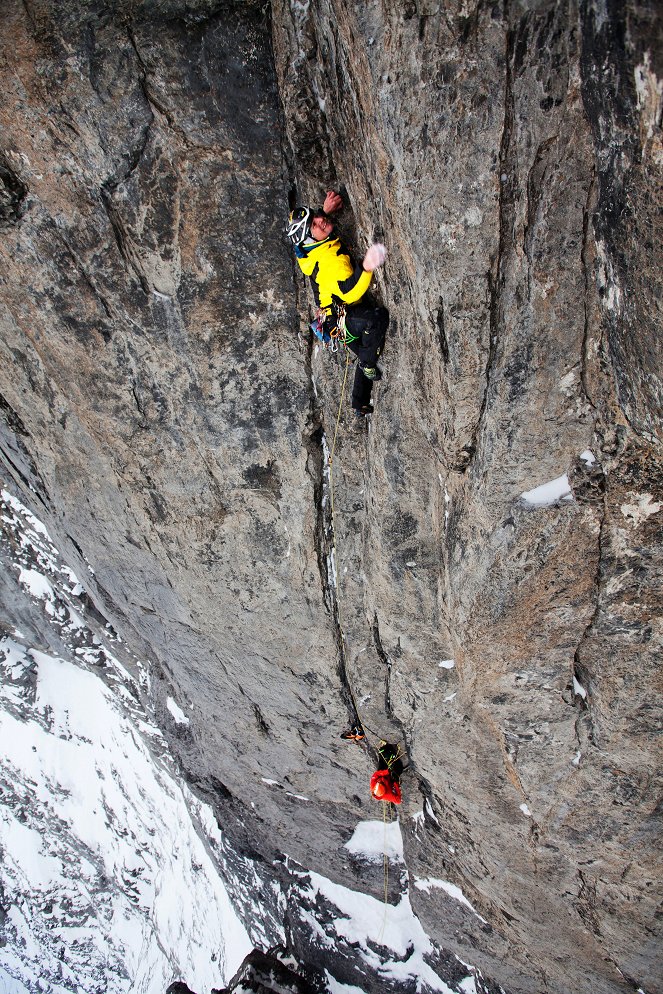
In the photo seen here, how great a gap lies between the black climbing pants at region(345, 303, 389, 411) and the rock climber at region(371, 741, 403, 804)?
5.92m

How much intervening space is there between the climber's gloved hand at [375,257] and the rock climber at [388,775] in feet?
22.2

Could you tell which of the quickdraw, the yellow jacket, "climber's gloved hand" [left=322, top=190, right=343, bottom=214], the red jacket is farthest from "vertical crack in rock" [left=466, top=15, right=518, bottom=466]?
the red jacket

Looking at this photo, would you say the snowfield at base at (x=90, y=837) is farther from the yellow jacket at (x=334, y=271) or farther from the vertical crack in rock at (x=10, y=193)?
the yellow jacket at (x=334, y=271)

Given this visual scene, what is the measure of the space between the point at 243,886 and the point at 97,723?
19.1 feet

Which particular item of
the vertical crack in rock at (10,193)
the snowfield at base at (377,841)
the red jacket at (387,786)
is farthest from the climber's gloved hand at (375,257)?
the snowfield at base at (377,841)

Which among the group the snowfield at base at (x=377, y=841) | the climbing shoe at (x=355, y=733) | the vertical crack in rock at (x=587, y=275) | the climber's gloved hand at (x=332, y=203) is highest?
the climber's gloved hand at (x=332, y=203)

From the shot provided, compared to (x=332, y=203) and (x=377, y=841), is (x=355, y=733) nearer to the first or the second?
(x=377, y=841)

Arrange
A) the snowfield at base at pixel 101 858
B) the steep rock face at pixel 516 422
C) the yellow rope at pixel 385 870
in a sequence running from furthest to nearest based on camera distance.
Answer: the snowfield at base at pixel 101 858 → the yellow rope at pixel 385 870 → the steep rock face at pixel 516 422

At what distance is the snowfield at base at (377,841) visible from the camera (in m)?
10.5

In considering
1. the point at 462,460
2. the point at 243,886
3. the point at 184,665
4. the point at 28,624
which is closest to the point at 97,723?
the point at 28,624

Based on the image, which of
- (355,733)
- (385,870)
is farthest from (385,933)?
(355,733)

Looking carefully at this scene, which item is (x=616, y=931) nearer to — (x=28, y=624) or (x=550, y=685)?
(x=550, y=685)

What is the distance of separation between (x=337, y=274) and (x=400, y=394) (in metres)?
1.26

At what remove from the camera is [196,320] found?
20.8 feet
